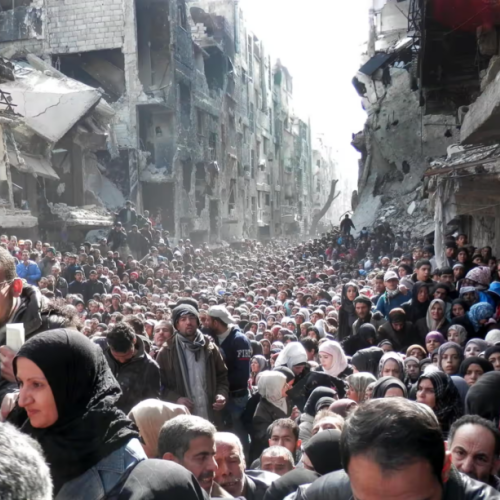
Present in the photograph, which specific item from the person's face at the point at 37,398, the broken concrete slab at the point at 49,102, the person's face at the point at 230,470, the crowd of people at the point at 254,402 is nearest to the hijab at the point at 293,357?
the crowd of people at the point at 254,402

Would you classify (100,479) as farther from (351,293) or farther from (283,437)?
(351,293)

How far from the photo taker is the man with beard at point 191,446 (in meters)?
2.57

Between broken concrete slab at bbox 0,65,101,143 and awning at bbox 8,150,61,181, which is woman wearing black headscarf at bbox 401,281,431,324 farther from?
broken concrete slab at bbox 0,65,101,143

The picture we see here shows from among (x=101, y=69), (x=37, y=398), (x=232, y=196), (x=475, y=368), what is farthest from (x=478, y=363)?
(x=232, y=196)

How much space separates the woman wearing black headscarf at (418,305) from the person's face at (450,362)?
2.57 meters

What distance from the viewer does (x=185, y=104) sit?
32906 mm

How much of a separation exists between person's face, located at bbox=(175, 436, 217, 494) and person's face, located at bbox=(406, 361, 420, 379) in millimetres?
3145

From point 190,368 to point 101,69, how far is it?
93.3 ft

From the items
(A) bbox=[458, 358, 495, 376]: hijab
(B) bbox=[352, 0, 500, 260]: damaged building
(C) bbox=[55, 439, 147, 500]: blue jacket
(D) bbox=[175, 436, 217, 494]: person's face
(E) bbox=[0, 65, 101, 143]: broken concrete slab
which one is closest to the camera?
(C) bbox=[55, 439, 147, 500]: blue jacket

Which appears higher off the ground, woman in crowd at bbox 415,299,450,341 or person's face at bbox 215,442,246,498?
person's face at bbox 215,442,246,498

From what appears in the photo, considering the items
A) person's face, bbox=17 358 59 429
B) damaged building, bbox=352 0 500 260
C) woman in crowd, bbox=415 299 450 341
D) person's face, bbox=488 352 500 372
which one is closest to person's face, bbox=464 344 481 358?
person's face, bbox=488 352 500 372

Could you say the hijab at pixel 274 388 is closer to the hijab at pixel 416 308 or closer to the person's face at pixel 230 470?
the person's face at pixel 230 470

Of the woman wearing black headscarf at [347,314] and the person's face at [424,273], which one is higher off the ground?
the person's face at [424,273]

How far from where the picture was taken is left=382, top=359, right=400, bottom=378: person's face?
5074mm
